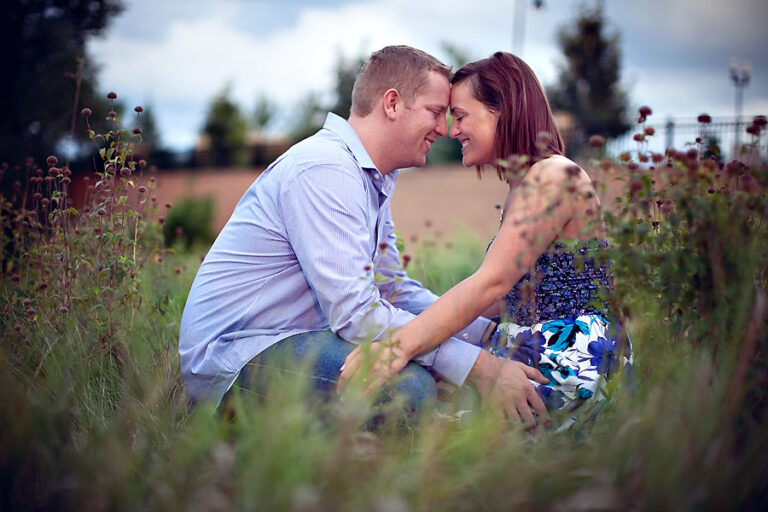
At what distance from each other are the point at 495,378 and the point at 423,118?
1.54 metres

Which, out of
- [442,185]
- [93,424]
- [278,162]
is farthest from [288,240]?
[442,185]

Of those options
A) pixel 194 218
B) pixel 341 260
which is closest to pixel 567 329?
pixel 341 260

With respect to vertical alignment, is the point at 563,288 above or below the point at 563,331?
above

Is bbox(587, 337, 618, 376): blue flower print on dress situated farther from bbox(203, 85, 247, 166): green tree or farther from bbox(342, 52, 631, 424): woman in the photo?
bbox(203, 85, 247, 166): green tree

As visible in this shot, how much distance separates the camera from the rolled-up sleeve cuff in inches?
102

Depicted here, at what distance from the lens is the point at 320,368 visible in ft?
8.39

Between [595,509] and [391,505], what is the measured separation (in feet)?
1.72

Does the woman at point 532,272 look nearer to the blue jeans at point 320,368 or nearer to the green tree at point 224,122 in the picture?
the blue jeans at point 320,368

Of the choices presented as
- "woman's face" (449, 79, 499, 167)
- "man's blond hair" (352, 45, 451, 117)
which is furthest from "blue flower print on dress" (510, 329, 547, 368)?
"man's blond hair" (352, 45, 451, 117)

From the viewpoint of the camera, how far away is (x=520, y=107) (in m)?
2.98

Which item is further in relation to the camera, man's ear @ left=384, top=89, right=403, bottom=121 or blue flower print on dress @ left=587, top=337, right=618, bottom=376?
man's ear @ left=384, top=89, right=403, bottom=121

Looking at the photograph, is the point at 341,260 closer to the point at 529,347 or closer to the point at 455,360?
the point at 455,360

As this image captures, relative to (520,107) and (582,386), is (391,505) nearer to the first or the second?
(582,386)

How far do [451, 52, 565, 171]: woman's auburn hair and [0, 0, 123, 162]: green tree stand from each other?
515 inches
